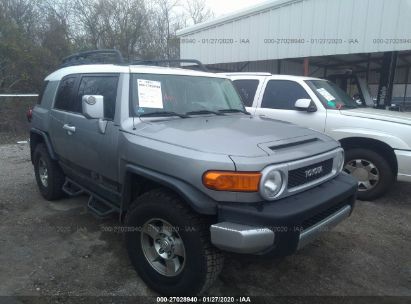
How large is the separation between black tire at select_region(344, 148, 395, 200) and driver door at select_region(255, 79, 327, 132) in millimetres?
616

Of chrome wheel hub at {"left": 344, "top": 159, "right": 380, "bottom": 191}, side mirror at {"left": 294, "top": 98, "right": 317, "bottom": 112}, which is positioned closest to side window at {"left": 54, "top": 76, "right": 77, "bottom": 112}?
side mirror at {"left": 294, "top": 98, "right": 317, "bottom": 112}

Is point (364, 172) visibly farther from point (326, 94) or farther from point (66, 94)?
point (66, 94)

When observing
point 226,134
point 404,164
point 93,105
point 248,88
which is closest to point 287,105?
point 248,88

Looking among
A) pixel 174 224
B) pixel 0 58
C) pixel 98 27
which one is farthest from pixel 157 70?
pixel 98 27

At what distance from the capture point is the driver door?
17.8ft

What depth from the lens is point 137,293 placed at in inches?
113

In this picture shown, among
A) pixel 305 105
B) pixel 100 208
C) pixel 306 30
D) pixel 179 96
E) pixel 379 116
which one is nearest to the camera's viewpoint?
pixel 179 96

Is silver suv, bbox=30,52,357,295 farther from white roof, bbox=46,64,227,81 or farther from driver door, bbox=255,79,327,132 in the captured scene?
driver door, bbox=255,79,327,132

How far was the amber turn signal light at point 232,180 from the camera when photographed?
2.34 meters

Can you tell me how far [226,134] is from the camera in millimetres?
2844

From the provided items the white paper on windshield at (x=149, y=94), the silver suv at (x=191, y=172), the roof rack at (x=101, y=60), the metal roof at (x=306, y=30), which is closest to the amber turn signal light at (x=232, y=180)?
the silver suv at (x=191, y=172)

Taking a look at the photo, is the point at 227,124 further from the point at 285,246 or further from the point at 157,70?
the point at 285,246

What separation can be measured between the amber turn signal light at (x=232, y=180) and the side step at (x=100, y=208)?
143cm

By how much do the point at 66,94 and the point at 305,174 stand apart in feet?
10.3
